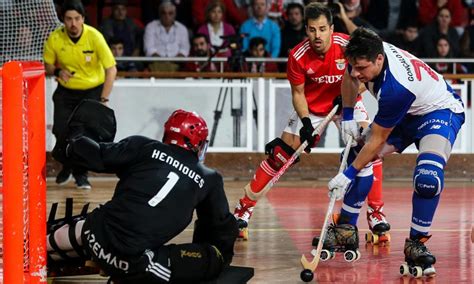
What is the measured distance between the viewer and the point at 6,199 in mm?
5660

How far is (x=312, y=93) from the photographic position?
8719 millimetres

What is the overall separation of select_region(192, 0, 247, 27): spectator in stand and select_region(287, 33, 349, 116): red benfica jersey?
6006 mm

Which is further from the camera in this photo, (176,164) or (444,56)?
(444,56)

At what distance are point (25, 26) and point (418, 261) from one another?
21.8ft

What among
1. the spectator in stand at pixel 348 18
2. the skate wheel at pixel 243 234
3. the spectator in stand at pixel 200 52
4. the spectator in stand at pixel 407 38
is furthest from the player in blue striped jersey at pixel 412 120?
the spectator in stand at pixel 407 38

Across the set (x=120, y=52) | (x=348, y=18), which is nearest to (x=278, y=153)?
(x=348, y=18)

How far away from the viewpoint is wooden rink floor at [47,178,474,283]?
7.22 meters

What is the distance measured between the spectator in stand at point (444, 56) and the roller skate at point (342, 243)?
6134 millimetres

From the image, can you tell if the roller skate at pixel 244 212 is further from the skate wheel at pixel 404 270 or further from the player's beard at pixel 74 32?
the player's beard at pixel 74 32

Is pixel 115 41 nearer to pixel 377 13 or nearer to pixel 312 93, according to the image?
pixel 377 13

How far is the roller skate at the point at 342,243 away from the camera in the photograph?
302 inches

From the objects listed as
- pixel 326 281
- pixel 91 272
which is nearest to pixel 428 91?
pixel 326 281

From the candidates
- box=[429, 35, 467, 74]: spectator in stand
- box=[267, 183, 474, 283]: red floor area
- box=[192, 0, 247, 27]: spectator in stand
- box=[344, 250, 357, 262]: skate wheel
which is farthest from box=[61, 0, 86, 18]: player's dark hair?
box=[344, 250, 357, 262]: skate wheel

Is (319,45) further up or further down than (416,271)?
further up
